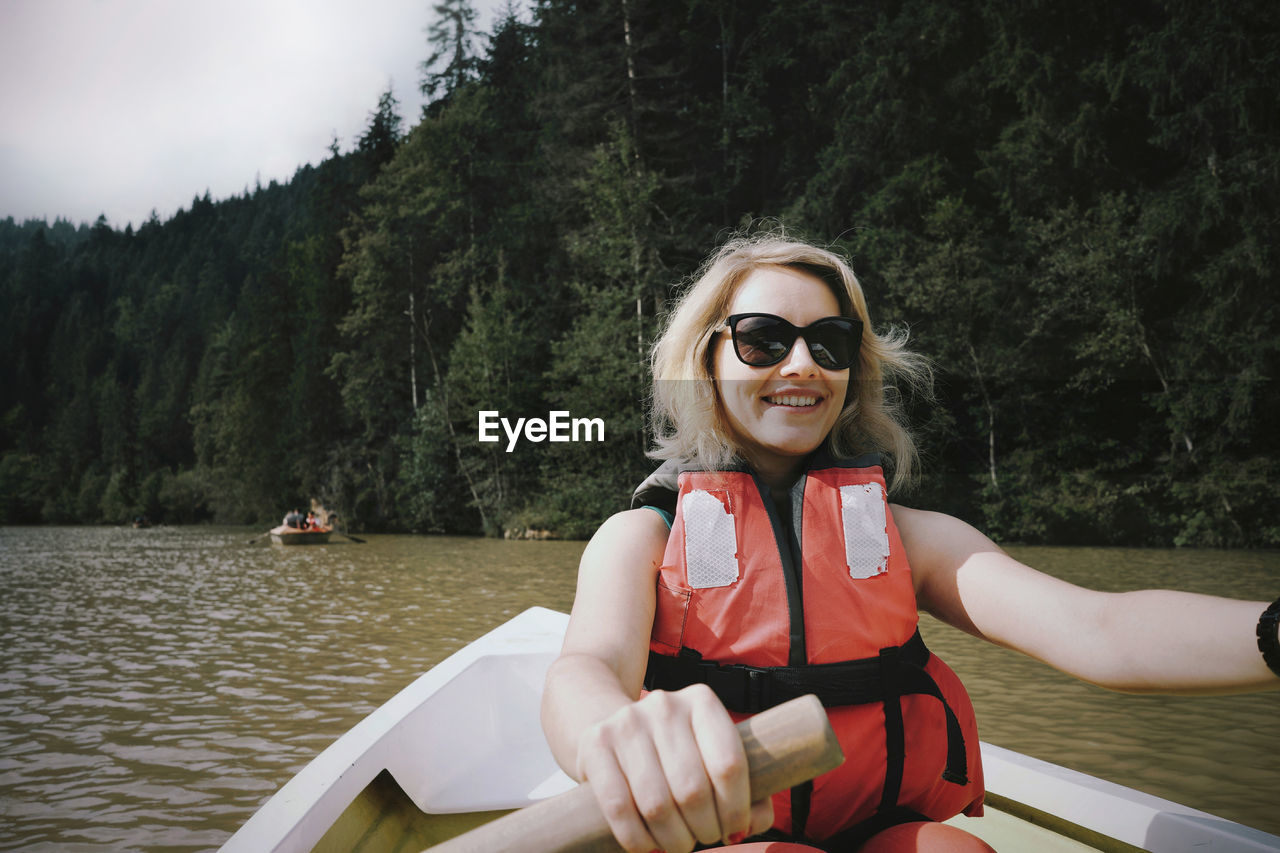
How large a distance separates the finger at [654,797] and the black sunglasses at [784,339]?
2.18 ft

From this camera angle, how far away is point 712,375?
1226 millimetres

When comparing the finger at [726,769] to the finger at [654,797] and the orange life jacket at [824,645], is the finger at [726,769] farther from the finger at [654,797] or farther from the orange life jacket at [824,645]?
the orange life jacket at [824,645]

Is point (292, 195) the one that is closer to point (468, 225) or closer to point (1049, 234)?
point (468, 225)

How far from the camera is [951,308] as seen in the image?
1503 cm

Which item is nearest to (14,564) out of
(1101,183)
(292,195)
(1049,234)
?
(1049,234)

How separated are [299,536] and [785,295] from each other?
1765 centimetres

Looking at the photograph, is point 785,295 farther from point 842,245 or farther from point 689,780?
point 842,245

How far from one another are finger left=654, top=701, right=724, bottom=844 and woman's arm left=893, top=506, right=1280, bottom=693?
52 cm

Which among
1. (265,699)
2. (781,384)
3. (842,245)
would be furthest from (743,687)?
(842,245)

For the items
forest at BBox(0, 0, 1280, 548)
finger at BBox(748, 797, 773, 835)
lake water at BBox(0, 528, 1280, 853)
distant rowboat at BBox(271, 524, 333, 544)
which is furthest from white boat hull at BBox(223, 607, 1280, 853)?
distant rowboat at BBox(271, 524, 333, 544)

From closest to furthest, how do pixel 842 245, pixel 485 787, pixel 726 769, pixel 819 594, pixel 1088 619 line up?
1. pixel 726 769
2. pixel 1088 619
3. pixel 819 594
4. pixel 485 787
5. pixel 842 245

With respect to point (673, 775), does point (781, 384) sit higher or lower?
higher

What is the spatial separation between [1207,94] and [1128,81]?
4.25 feet

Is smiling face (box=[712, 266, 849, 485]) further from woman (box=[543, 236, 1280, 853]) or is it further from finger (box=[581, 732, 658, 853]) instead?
finger (box=[581, 732, 658, 853])
